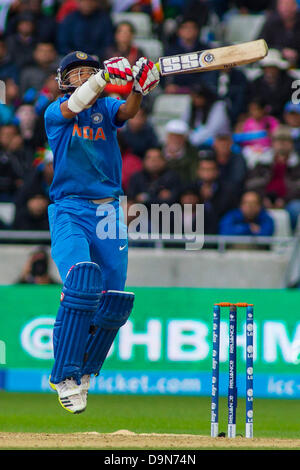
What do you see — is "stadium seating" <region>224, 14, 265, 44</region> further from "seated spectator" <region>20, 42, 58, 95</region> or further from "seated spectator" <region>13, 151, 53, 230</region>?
"seated spectator" <region>13, 151, 53, 230</region>

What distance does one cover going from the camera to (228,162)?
14.1 meters

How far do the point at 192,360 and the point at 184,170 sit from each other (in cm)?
323

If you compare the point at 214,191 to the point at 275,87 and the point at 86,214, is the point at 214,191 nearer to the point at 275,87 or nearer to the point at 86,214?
the point at 275,87

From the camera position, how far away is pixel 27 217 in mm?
13445

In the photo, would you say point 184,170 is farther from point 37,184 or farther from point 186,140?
point 37,184

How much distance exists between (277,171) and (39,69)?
13.8ft

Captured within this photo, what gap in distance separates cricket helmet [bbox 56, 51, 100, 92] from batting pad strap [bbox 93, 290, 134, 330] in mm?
1712

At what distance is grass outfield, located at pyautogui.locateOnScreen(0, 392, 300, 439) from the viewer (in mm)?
9211

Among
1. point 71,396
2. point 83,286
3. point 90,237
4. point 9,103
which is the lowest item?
point 71,396

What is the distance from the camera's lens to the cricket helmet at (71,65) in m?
7.99

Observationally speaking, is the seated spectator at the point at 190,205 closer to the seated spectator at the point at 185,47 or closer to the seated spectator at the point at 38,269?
the seated spectator at the point at 38,269

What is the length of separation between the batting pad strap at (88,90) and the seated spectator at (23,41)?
8.95m

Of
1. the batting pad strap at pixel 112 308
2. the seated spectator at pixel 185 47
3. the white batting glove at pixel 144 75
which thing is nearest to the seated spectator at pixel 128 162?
the seated spectator at pixel 185 47

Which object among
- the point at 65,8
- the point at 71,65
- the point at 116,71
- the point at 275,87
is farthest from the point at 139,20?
the point at 116,71
